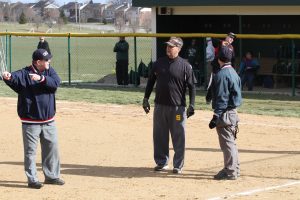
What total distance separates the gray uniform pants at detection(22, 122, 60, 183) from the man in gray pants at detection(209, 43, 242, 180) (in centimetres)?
212

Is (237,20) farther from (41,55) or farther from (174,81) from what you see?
(41,55)

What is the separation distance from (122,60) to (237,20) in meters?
4.94

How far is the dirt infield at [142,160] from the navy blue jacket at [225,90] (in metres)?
1.03

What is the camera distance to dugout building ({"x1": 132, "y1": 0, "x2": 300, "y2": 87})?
82.0ft

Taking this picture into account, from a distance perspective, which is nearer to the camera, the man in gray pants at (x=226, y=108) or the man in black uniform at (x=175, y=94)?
the man in gray pants at (x=226, y=108)

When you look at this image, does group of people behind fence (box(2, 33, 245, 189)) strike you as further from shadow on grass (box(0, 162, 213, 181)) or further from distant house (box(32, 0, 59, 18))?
distant house (box(32, 0, 59, 18))

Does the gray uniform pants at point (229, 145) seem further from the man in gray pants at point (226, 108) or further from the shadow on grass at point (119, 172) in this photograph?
the shadow on grass at point (119, 172)

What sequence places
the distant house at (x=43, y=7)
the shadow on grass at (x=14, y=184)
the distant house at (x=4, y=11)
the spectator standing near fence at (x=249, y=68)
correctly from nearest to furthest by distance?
the shadow on grass at (x=14, y=184) < the spectator standing near fence at (x=249, y=68) < the distant house at (x=4, y=11) < the distant house at (x=43, y=7)

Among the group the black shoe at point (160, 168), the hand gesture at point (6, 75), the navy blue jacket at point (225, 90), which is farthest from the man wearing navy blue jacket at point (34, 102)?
the navy blue jacket at point (225, 90)

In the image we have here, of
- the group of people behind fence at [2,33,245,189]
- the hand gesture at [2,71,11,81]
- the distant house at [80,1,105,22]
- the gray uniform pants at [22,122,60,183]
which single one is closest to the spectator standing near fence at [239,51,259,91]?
the group of people behind fence at [2,33,245,189]

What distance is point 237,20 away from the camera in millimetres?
28266

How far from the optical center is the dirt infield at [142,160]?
966 centimetres

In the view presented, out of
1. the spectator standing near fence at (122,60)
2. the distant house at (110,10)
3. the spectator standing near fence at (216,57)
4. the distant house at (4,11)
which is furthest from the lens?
the distant house at (110,10)

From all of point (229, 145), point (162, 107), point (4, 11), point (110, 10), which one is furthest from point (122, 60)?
point (110, 10)
